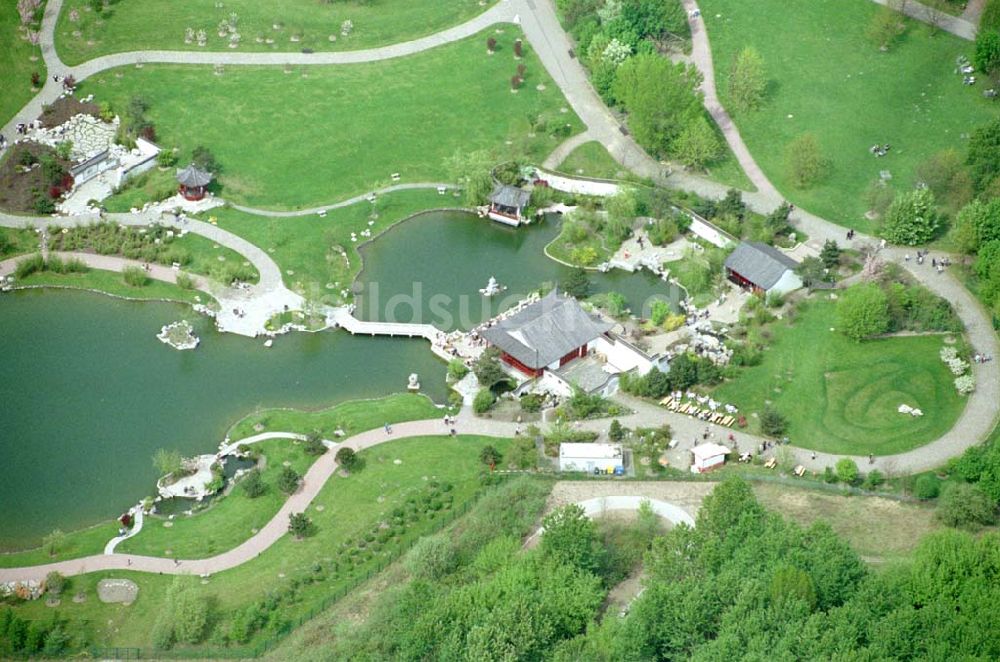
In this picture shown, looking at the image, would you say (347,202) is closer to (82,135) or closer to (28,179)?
(82,135)

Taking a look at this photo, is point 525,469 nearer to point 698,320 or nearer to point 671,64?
point 698,320

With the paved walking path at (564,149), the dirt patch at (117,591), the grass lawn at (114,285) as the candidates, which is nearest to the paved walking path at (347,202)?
the paved walking path at (564,149)

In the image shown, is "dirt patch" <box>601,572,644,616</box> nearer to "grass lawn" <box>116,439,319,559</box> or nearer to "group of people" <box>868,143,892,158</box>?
"grass lawn" <box>116,439,319,559</box>

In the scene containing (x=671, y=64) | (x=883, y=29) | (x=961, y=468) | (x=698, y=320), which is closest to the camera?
(x=961, y=468)

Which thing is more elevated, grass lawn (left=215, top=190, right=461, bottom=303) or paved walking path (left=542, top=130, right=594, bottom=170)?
paved walking path (left=542, top=130, right=594, bottom=170)

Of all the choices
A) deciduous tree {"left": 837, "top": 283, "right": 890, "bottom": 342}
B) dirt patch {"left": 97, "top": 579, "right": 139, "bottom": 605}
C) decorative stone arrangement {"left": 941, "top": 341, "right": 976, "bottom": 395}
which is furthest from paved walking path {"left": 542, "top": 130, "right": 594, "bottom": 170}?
dirt patch {"left": 97, "top": 579, "right": 139, "bottom": 605}

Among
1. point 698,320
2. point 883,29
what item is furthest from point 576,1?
point 698,320

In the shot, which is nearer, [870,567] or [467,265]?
[870,567]
